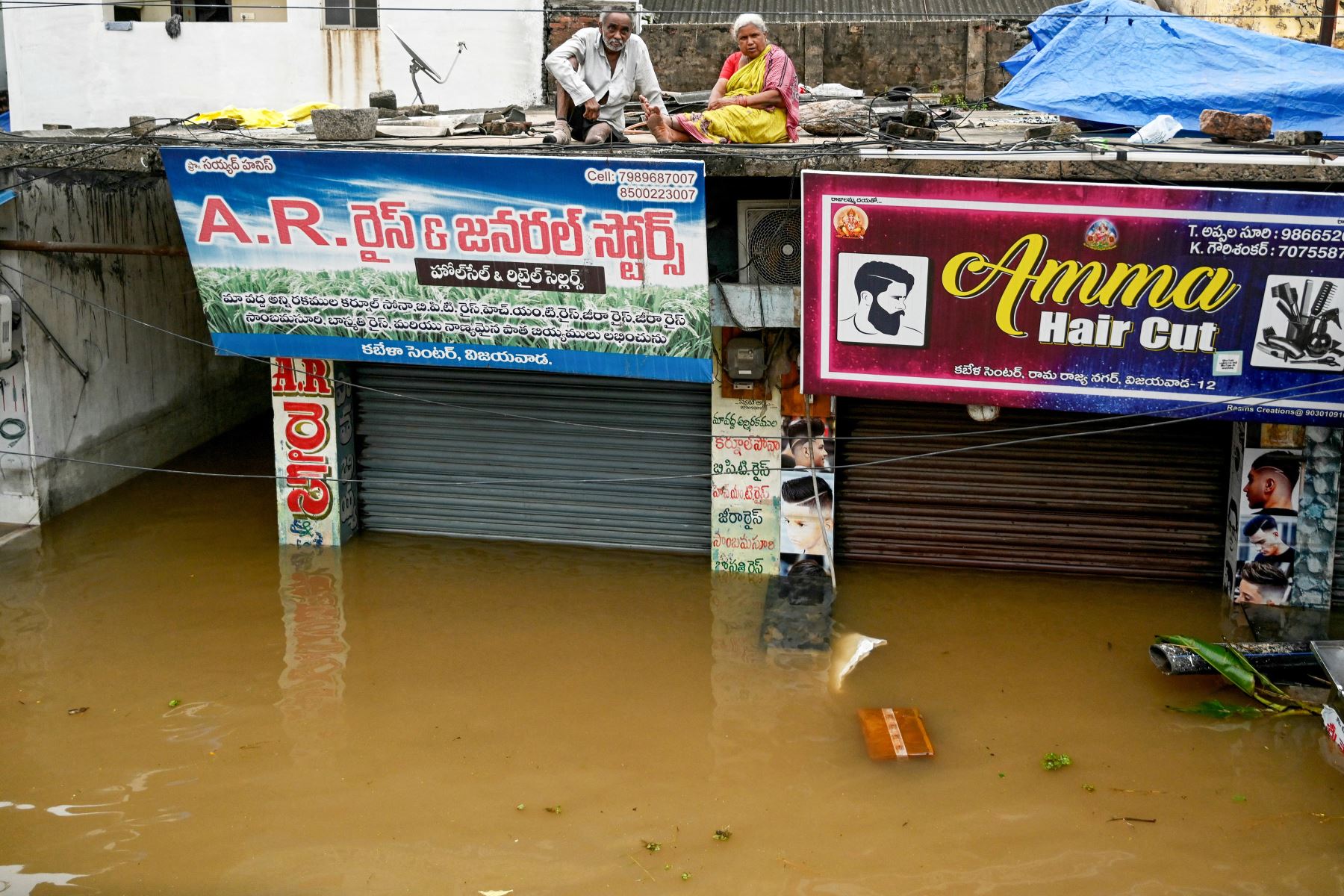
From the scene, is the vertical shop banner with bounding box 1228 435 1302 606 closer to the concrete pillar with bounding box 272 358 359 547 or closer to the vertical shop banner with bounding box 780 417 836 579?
the vertical shop banner with bounding box 780 417 836 579

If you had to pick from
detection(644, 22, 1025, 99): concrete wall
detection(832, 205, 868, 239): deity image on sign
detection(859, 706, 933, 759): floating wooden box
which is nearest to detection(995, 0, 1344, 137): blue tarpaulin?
detection(832, 205, 868, 239): deity image on sign

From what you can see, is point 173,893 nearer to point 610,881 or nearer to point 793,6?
point 610,881

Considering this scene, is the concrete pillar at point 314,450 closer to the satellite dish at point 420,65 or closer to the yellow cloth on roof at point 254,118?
the yellow cloth on roof at point 254,118

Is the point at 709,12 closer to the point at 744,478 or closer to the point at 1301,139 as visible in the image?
the point at 744,478

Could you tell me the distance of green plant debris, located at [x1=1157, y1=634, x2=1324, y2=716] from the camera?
802 centimetres

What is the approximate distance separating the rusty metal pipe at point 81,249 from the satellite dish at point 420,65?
377 cm

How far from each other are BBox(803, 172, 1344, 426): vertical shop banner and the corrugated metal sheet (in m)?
6.23

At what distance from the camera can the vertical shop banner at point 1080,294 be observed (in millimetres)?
8039

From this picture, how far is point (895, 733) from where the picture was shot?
25.5 ft

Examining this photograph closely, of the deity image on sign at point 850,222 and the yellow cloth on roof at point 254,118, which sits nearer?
the deity image on sign at point 850,222

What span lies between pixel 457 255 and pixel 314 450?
242 centimetres

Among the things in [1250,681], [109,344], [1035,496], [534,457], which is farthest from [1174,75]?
[109,344]

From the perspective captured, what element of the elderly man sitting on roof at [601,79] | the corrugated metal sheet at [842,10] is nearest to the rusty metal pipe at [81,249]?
the elderly man sitting on roof at [601,79]

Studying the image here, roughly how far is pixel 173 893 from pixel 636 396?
5.18m
